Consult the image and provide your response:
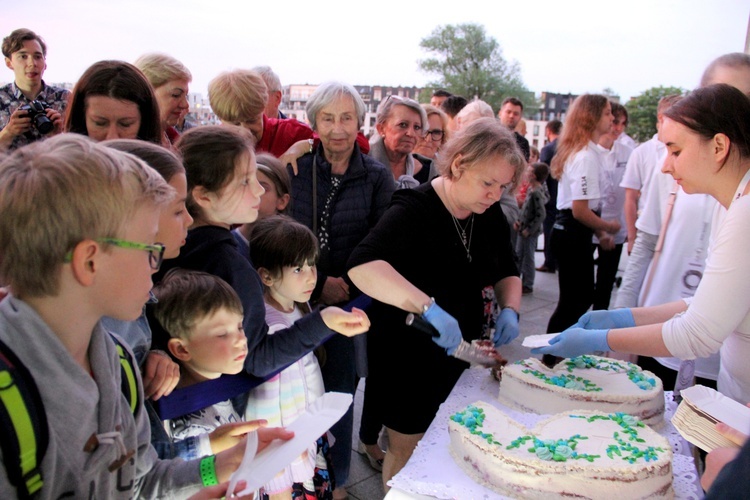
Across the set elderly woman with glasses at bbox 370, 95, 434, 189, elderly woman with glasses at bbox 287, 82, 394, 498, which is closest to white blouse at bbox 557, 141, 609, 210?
elderly woman with glasses at bbox 370, 95, 434, 189

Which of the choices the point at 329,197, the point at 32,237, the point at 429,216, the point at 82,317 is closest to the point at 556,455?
the point at 429,216

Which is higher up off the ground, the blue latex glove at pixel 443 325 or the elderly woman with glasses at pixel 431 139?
the elderly woman with glasses at pixel 431 139

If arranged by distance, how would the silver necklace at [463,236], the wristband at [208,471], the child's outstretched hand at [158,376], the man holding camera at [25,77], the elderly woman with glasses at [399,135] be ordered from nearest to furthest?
1. the wristband at [208,471]
2. the child's outstretched hand at [158,376]
3. the silver necklace at [463,236]
4. the elderly woman with glasses at [399,135]
5. the man holding camera at [25,77]

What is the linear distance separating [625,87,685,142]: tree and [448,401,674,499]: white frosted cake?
1316 inches

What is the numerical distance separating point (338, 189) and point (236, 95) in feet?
2.43

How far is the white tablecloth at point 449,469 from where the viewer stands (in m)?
1.36

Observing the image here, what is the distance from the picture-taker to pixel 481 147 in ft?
6.37

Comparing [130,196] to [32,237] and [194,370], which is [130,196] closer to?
[32,237]

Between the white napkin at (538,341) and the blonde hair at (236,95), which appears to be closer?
the white napkin at (538,341)

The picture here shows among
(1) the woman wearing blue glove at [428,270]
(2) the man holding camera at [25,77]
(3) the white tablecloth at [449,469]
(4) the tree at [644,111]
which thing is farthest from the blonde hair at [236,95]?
(4) the tree at [644,111]

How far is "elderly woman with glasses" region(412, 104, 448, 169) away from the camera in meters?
3.68

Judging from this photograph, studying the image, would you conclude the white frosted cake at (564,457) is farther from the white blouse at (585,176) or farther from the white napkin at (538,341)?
the white blouse at (585,176)

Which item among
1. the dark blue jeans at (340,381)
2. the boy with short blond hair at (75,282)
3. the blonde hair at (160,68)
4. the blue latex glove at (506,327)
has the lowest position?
the dark blue jeans at (340,381)

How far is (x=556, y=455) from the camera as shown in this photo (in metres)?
1.40
